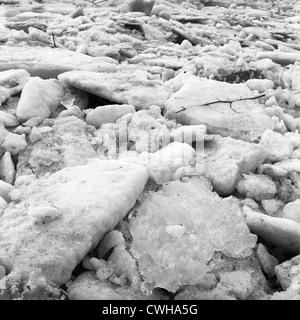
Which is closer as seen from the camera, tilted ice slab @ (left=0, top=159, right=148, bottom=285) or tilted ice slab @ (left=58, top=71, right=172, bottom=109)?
tilted ice slab @ (left=0, top=159, right=148, bottom=285)

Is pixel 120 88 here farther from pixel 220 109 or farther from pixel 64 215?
pixel 64 215

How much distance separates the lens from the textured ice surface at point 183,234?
1.47 metres

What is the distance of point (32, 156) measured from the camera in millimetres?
2035

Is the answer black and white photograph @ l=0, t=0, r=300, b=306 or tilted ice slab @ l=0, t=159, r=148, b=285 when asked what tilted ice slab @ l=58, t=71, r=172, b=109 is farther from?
tilted ice slab @ l=0, t=159, r=148, b=285

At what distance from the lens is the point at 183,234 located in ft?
5.20

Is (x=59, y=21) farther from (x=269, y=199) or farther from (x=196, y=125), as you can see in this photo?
(x=269, y=199)

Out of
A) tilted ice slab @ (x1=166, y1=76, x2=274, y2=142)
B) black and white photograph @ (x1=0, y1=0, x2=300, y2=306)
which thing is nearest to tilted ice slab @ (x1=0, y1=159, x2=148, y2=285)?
black and white photograph @ (x1=0, y1=0, x2=300, y2=306)

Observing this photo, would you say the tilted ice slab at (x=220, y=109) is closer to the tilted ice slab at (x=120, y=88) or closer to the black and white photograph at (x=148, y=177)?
the black and white photograph at (x=148, y=177)

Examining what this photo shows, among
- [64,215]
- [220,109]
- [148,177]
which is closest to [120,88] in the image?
[220,109]

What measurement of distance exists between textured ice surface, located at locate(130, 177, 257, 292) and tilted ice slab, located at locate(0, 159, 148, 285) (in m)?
0.10

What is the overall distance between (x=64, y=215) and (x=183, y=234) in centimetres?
41

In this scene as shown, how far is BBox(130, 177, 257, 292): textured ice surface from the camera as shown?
4.83ft

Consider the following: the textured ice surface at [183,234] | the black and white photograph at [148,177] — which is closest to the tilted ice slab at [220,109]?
the black and white photograph at [148,177]
